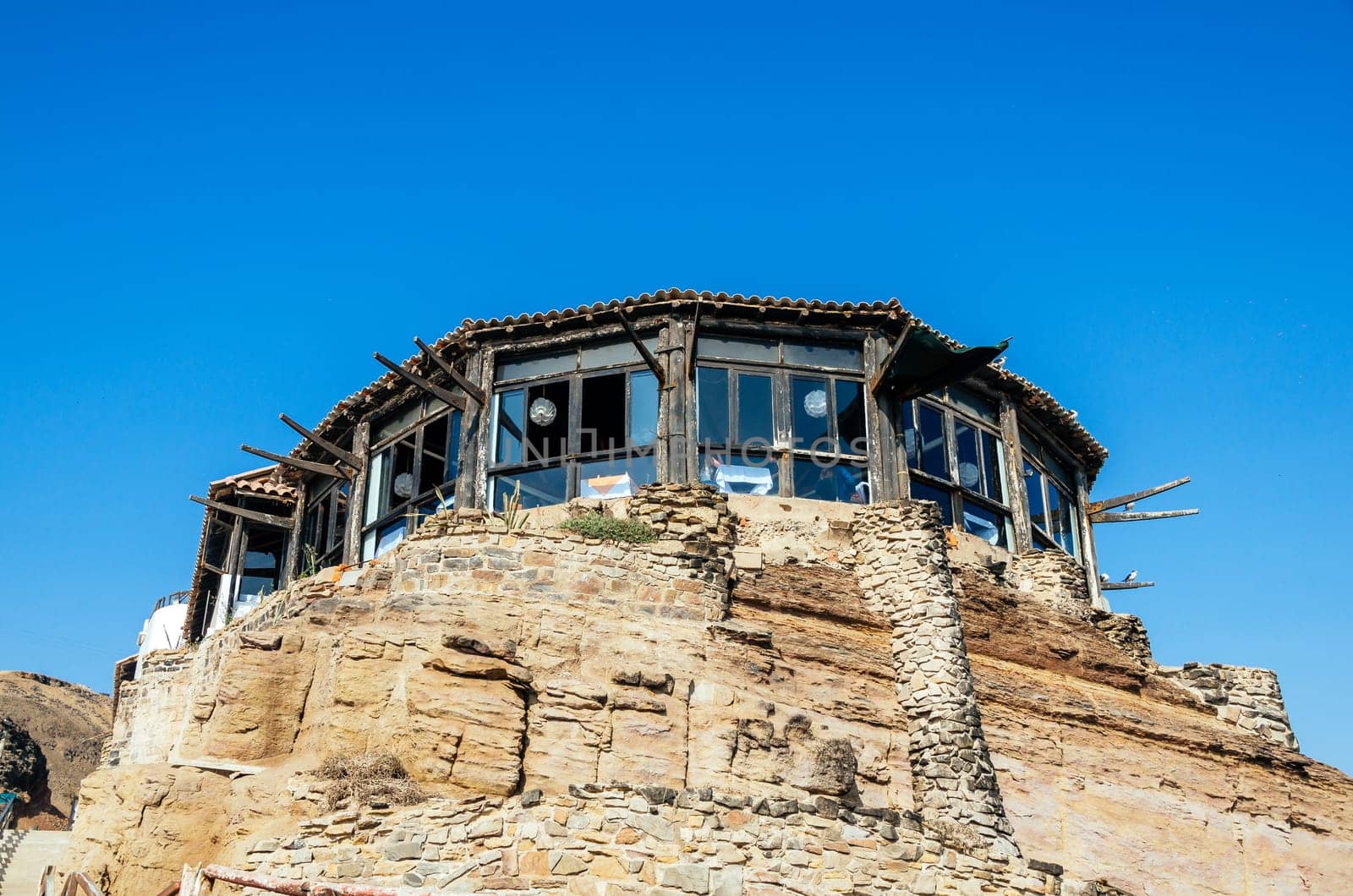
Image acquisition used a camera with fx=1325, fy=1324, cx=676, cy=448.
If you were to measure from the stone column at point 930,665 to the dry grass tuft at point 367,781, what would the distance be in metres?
5.52

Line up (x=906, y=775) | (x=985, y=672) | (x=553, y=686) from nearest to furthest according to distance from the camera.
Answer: (x=553, y=686)
(x=906, y=775)
(x=985, y=672)

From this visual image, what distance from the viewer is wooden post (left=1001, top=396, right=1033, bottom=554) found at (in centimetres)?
2133

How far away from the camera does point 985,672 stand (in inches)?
693

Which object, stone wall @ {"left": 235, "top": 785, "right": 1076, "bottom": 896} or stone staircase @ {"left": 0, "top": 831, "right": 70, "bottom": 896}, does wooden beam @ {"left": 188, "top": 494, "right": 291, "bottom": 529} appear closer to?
stone staircase @ {"left": 0, "top": 831, "right": 70, "bottom": 896}

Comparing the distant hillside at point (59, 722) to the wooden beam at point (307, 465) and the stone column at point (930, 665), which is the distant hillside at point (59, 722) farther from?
the stone column at point (930, 665)

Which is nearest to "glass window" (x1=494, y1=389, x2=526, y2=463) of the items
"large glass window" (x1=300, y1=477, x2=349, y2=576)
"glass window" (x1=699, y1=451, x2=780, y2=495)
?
"glass window" (x1=699, y1=451, x2=780, y2=495)

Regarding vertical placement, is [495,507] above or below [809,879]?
above

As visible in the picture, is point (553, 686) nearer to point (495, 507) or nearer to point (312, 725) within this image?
point (312, 725)

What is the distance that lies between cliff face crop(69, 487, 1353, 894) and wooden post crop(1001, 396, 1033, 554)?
911 mm

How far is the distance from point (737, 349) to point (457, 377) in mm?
4204

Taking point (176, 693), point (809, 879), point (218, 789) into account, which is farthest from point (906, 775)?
point (176, 693)

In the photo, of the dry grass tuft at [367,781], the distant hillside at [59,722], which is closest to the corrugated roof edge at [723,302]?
the dry grass tuft at [367,781]

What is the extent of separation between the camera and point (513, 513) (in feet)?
56.9

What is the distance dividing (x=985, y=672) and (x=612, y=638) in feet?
17.7
